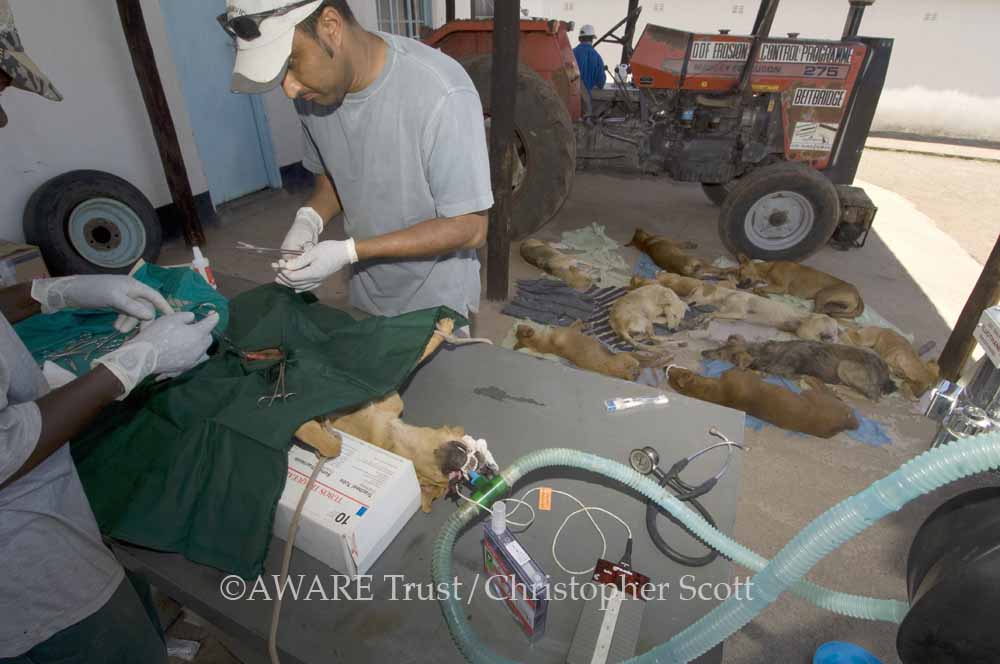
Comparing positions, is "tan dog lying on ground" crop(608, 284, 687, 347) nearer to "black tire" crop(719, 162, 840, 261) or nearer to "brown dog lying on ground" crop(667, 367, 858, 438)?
"brown dog lying on ground" crop(667, 367, 858, 438)

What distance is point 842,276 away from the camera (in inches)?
207

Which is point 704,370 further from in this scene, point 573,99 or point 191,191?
point 191,191

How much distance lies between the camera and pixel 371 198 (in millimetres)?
1820

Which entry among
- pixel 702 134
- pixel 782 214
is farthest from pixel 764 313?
pixel 702 134

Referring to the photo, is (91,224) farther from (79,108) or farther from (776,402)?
(776,402)

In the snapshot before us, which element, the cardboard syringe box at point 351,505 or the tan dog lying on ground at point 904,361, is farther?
the tan dog lying on ground at point 904,361

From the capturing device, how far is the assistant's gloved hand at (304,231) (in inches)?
77.4

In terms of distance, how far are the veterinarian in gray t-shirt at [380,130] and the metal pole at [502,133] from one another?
2.21 meters

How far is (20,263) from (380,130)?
3.42 meters

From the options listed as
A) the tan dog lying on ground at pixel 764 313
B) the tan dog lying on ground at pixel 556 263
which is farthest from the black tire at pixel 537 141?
the tan dog lying on ground at pixel 764 313

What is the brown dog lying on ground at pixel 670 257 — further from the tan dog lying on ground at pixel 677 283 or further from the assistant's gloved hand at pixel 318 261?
the assistant's gloved hand at pixel 318 261

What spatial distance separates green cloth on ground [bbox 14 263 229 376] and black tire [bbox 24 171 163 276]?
9.77ft

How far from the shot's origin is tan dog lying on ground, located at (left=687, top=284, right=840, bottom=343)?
12.6 feet

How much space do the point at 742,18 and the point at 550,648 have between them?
15720mm
